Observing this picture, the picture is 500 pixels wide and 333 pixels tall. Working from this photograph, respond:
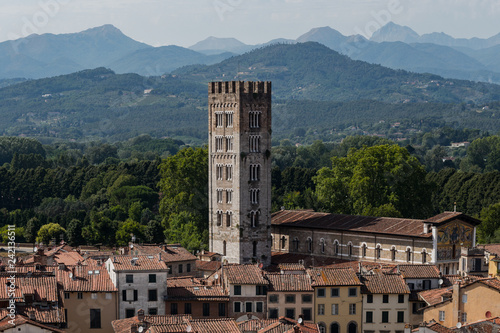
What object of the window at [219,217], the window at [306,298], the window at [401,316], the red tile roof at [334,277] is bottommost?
the window at [401,316]

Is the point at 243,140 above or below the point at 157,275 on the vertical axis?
above

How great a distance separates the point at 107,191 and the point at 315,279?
80166 millimetres

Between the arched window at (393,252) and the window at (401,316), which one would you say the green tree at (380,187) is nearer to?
the arched window at (393,252)

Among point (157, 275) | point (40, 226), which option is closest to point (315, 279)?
point (157, 275)

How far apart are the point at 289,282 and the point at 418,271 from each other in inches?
320

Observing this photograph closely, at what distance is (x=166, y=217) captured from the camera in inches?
4454

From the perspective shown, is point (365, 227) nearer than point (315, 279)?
No

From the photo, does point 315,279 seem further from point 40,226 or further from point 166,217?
point 40,226

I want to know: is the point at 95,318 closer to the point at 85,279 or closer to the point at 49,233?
the point at 85,279

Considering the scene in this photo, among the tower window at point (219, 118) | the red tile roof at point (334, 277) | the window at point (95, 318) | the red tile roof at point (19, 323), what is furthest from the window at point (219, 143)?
the red tile roof at point (19, 323)

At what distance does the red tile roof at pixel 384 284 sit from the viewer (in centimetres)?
6694

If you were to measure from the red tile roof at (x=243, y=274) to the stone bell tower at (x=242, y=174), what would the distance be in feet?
64.4

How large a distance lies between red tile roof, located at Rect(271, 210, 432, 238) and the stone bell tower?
261 centimetres

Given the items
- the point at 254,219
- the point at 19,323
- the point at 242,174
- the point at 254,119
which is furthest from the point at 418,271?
the point at 19,323
